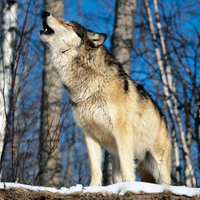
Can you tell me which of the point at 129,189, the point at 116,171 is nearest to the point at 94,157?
the point at 116,171

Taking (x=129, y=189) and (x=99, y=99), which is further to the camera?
(x=99, y=99)

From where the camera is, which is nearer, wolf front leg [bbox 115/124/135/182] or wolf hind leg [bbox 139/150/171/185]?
wolf front leg [bbox 115/124/135/182]

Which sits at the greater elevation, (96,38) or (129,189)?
(96,38)

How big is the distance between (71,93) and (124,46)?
338cm

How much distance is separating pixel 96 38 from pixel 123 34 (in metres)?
3.16

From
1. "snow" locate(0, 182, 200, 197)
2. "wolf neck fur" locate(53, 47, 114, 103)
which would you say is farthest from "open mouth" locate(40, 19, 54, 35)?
"snow" locate(0, 182, 200, 197)

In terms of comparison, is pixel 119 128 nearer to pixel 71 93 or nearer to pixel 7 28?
pixel 71 93

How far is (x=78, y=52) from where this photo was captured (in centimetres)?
455

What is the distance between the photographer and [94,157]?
445 centimetres

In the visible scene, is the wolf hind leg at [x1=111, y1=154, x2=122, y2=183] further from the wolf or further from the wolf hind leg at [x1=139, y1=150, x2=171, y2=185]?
the wolf hind leg at [x1=139, y1=150, x2=171, y2=185]

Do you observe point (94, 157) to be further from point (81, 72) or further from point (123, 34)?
point (123, 34)

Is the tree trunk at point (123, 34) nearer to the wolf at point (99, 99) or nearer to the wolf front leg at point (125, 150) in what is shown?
the wolf at point (99, 99)

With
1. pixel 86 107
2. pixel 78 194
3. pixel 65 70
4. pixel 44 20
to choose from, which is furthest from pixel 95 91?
pixel 78 194

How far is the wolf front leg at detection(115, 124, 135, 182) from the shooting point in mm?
4160
